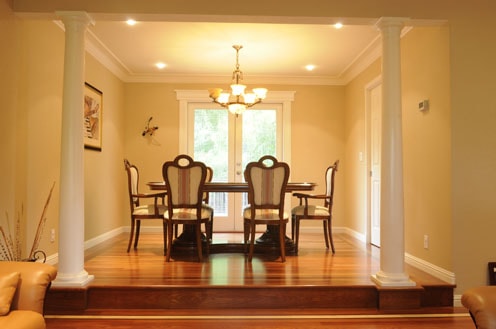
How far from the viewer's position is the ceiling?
171 inches

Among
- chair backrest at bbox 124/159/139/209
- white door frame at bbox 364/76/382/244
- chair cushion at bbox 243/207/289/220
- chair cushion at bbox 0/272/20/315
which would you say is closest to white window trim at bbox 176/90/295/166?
white door frame at bbox 364/76/382/244

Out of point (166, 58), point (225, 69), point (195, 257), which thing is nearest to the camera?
point (195, 257)

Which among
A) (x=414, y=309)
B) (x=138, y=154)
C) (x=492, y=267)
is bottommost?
(x=414, y=309)

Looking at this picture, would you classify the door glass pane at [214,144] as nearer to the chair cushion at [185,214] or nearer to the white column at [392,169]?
the chair cushion at [185,214]

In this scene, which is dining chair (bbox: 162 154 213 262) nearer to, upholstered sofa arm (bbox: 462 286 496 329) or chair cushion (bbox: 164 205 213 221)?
chair cushion (bbox: 164 205 213 221)

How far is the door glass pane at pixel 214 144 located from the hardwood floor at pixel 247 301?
278 cm

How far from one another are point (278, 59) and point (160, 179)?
2.60m

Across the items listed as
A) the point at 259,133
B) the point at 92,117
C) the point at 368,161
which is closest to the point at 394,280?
the point at 368,161

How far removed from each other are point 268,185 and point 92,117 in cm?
→ 242

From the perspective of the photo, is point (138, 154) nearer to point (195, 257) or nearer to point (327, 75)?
point (195, 257)

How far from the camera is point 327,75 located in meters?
6.32

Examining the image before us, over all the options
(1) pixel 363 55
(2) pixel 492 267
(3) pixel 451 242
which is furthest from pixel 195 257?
(1) pixel 363 55

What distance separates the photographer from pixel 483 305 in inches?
76.7

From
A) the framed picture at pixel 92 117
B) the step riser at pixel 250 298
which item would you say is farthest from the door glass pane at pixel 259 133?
the step riser at pixel 250 298
